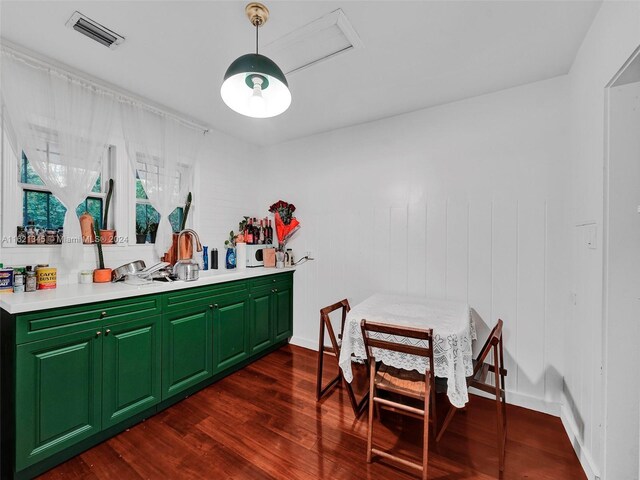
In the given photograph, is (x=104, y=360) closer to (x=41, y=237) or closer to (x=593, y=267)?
(x=41, y=237)

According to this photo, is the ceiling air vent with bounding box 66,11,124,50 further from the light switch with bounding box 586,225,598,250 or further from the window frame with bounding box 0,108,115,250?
the light switch with bounding box 586,225,598,250

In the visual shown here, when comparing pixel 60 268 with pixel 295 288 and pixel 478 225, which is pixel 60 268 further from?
pixel 478 225

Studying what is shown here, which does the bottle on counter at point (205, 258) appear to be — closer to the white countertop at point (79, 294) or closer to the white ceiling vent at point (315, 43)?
the white countertop at point (79, 294)

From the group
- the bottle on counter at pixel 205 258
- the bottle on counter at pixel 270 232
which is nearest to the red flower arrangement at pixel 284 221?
the bottle on counter at pixel 270 232

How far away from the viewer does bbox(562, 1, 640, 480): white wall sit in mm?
1363

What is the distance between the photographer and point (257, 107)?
1485 millimetres

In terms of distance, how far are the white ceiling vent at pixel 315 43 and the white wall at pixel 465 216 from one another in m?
1.21

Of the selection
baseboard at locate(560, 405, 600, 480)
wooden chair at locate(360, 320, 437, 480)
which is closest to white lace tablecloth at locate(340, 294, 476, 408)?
wooden chair at locate(360, 320, 437, 480)

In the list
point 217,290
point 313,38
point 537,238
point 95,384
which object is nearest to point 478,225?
point 537,238

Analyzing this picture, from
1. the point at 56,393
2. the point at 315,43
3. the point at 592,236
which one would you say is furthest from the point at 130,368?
the point at 592,236

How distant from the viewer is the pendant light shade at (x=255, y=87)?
52.2 inches

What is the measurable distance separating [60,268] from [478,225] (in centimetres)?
339

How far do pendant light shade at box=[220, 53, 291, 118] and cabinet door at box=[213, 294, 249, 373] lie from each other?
1769 millimetres

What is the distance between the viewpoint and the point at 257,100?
1457 millimetres
